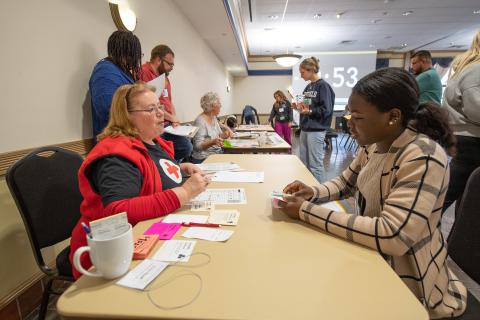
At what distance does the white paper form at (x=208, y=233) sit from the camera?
0.82m

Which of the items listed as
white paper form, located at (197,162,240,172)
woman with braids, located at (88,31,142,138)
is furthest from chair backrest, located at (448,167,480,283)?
woman with braids, located at (88,31,142,138)

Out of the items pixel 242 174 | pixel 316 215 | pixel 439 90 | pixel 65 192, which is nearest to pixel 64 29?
pixel 65 192

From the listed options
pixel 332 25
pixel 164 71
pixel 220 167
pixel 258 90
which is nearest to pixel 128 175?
pixel 220 167

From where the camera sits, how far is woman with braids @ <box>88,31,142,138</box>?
5.20 feet

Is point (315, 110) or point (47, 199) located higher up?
point (315, 110)

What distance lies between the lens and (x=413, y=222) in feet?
2.37

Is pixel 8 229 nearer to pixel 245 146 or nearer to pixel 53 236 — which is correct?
pixel 53 236

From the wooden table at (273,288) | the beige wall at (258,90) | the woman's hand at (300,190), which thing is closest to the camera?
the wooden table at (273,288)

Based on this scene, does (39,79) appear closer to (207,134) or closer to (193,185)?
(193,185)

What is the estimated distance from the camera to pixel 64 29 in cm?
155

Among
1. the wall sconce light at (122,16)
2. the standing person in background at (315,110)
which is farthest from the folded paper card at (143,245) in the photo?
the standing person in background at (315,110)

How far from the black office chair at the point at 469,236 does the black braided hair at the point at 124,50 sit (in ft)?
5.96

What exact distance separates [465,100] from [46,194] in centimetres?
233

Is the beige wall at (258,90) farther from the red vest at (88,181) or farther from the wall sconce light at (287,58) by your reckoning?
the red vest at (88,181)
